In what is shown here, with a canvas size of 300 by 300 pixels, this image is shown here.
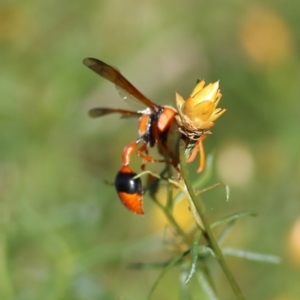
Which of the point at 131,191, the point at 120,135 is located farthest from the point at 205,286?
the point at 120,135

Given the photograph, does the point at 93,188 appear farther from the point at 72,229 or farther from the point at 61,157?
the point at 72,229

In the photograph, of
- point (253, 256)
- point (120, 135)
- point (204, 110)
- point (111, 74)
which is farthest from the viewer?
point (120, 135)

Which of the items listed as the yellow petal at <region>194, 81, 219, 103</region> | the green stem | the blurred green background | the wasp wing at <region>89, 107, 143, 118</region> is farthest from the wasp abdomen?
the blurred green background

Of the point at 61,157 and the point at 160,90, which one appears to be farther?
the point at 160,90

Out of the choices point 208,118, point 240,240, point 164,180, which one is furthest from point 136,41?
point 208,118

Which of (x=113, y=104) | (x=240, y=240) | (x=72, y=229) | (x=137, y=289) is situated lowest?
(x=137, y=289)

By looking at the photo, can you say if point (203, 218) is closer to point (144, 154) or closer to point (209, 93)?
point (209, 93)
